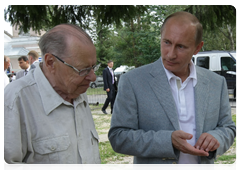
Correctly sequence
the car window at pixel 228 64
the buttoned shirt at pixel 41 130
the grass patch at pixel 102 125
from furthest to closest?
the car window at pixel 228 64, the grass patch at pixel 102 125, the buttoned shirt at pixel 41 130

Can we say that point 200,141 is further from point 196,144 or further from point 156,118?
point 156,118

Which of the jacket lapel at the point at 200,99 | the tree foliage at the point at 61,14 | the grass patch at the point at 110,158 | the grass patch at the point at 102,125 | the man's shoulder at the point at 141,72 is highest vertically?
the tree foliage at the point at 61,14

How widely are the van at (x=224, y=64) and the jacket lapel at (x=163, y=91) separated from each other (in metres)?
11.7

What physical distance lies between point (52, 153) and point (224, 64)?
43.2 ft

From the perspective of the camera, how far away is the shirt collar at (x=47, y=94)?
1401 millimetres

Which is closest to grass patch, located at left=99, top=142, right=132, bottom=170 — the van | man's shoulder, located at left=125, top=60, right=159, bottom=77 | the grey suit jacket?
the grey suit jacket

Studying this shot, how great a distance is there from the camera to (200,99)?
195 centimetres

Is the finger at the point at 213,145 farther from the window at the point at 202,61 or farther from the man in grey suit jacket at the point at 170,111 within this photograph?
the window at the point at 202,61

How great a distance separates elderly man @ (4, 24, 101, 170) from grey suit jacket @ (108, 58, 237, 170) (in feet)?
1.15

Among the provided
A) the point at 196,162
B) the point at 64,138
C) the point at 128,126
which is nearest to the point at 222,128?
the point at 196,162

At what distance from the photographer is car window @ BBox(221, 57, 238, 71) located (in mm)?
12961

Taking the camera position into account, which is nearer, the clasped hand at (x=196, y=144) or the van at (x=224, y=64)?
the clasped hand at (x=196, y=144)

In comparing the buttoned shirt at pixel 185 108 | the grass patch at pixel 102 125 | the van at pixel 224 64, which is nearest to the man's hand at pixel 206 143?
the buttoned shirt at pixel 185 108

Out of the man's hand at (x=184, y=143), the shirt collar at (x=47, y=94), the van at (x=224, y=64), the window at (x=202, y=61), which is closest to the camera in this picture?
the shirt collar at (x=47, y=94)
